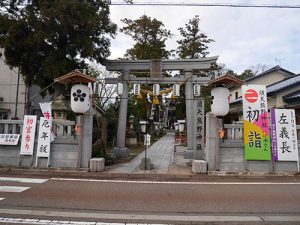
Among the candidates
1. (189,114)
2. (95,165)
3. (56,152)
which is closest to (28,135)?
(56,152)

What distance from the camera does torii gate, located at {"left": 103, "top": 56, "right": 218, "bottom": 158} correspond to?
15.7 metres

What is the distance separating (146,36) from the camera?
115ft

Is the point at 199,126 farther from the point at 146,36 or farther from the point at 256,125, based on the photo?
the point at 146,36

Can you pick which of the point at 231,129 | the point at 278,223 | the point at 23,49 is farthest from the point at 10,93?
the point at 278,223

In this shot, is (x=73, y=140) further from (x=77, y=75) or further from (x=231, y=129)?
(x=231, y=129)

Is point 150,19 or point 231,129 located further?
point 150,19

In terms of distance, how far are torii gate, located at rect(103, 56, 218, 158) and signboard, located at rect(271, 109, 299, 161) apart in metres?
4.81

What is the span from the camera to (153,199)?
25.1ft

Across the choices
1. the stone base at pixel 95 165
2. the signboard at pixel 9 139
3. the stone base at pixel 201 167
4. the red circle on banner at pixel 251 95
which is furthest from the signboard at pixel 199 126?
the signboard at pixel 9 139

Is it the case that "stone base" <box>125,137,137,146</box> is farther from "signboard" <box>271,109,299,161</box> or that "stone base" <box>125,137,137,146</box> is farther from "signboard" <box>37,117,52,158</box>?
→ "signboard" <box>271,109,299,161</box>

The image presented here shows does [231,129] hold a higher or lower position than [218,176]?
higher

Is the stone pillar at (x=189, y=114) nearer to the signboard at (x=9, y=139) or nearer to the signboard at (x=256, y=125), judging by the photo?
the signboard at (x=256, y=125)

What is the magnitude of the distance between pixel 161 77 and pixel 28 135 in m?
7.47

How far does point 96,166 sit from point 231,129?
569 centimetres
